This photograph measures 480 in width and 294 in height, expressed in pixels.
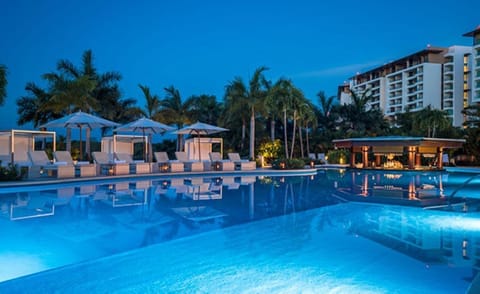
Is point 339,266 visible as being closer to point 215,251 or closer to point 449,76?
point 215,251

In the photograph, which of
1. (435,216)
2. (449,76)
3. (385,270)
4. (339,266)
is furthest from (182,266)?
(449,76)

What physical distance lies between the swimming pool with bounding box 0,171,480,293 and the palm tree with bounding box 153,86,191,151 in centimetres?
1469

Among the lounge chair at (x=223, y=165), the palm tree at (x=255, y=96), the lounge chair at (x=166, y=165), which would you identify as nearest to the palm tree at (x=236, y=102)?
the palm tree at (x=255, y=96)

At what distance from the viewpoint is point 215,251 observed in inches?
228

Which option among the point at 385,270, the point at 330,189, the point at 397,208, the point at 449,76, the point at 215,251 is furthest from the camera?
the point at 449,76

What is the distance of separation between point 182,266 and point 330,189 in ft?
30.9

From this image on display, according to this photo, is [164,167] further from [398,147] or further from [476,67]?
[476,67]

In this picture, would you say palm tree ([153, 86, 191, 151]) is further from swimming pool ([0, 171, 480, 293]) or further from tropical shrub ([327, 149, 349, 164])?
swimming pool ([0, 171, 480, 293])

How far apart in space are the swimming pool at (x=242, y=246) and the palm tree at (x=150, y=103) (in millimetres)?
13984

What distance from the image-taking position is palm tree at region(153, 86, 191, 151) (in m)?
24.7

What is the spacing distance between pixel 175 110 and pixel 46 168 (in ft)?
41.3

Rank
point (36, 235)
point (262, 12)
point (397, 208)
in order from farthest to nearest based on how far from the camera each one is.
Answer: point (262, 12)
point (397, 208)
point (36, 235)

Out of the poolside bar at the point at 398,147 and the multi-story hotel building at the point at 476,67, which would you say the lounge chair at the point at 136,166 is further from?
the multi-story hotel building at the point at 476,67

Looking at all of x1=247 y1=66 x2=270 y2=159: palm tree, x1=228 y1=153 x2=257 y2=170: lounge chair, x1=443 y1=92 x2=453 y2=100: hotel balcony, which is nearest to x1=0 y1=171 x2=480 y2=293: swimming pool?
x1=228 y1=153 x2=257 y2=170: lounge chair
